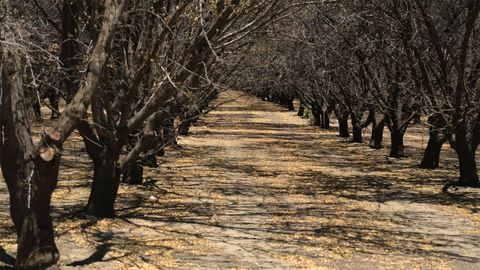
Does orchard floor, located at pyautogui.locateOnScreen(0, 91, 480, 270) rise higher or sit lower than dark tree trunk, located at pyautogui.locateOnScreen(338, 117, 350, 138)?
lower

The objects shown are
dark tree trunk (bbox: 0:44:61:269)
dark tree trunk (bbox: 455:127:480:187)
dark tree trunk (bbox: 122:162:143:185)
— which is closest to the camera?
dark tree trunk (bbox: 0:44:61:269)

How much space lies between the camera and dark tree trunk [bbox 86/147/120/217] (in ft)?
31.9

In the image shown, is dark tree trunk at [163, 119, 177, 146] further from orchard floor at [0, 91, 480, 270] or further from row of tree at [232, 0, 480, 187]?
row of tree at [232, 0, 480, 187]

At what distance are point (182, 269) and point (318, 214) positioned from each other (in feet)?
14.3

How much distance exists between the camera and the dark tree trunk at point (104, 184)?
972 cm

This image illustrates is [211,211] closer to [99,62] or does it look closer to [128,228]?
[128,228]

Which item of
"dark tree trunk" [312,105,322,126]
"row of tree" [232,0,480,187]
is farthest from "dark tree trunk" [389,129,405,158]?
"dark tree trunk" [312,105,322,126]

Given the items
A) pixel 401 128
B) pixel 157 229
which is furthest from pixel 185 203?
pixel 401 128

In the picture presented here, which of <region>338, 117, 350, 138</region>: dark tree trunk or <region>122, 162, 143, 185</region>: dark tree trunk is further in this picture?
<region>338, 117, 350, 138</region>: dark tree trunk

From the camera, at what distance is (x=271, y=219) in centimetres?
1074

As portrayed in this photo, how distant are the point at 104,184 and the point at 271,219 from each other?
2.83m

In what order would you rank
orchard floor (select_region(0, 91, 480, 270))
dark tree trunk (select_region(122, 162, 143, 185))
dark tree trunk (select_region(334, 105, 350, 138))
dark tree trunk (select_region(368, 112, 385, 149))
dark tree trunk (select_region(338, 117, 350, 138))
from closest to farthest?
orchard floor (select_region(0, 91, 480, 270)), dark tree trunk (select_region(122, 162, 143, 185)), dark tree trunk (select_region(368, 112, 385, 149)), dark tree trunk (select_region(334, 105, 350, 138)), dark tree trunk (select_region(338, 117, 350, 138))

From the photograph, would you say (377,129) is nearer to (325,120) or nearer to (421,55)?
(421,55)

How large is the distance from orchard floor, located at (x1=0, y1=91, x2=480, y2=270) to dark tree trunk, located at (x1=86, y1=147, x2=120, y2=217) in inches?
11.4
